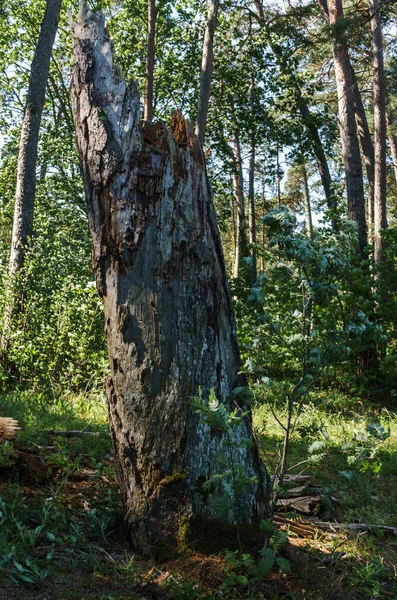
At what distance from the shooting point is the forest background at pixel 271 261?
354 centimetres

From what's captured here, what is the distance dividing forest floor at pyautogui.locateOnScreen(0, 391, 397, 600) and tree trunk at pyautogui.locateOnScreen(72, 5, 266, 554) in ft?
0.75

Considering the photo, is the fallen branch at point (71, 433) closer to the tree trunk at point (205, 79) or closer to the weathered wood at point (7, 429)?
the weathered wood at point (7, 429)

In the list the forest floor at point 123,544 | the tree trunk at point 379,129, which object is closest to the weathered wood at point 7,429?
the forest floor at point 123,544

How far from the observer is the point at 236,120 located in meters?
17.5

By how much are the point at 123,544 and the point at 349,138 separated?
36.7 ft

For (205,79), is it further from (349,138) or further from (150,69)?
(349,138)

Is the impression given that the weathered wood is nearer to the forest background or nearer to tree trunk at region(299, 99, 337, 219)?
the forest background

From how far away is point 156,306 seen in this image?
3.40 metres

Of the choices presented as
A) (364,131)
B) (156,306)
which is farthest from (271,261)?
(364,131)

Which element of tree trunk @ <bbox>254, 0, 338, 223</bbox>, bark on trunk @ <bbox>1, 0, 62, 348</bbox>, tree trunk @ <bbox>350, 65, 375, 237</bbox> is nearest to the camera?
bark on trunk @ <bbox>1, 0, 62, 348</bbox>

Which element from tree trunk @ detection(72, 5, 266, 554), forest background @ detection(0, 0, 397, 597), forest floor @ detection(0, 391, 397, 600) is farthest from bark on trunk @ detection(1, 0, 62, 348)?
tree trunk @ detection(72, 5, 266, 554)

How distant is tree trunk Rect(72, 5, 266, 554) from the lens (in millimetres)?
3309

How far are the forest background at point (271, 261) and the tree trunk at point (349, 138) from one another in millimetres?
32

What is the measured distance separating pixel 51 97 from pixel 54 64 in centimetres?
103
